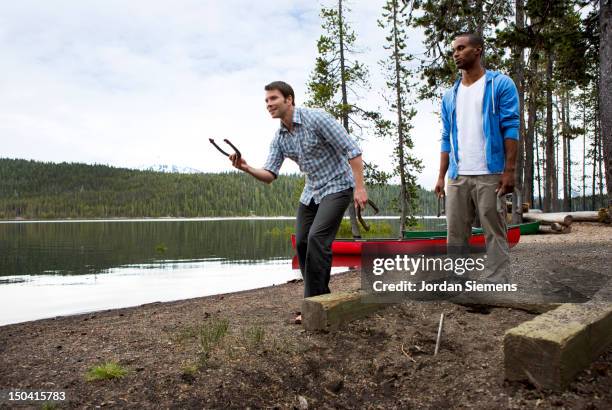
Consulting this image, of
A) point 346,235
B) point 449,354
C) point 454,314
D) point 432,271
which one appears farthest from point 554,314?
point 346,235

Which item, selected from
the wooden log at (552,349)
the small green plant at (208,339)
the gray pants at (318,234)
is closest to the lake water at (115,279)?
the small green plant at (208,339)

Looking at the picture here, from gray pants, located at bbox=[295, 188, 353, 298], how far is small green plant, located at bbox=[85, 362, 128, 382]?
78.1 inches

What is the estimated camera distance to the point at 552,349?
3.15 metres

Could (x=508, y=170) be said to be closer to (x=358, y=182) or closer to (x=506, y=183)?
(x=506, y=183)

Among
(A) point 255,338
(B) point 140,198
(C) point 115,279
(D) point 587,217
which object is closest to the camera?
(A) point 255,338

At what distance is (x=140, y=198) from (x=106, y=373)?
189m

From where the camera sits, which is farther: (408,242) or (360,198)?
(408,242)

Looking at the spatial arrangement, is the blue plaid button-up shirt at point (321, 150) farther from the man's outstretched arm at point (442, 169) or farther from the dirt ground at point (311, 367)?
the dirt ground at point (311, 367)

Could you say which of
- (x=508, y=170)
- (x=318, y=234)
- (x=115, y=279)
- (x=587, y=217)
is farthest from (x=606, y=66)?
(x=115, y=279)

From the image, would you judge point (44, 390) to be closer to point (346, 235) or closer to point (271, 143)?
point (271, 143)

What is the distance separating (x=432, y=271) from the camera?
5484 millimetres

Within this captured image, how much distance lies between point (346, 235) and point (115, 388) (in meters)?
29.9

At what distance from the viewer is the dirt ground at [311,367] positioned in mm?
3523

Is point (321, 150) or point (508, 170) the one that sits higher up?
point (321, 150)
